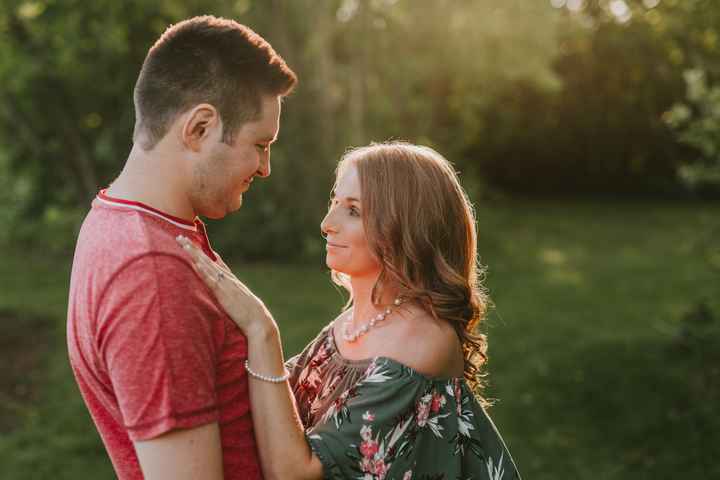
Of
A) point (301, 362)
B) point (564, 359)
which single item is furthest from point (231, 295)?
point (564, 359)

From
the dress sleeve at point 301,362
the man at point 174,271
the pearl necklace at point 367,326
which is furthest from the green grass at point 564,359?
the man at point 174,271

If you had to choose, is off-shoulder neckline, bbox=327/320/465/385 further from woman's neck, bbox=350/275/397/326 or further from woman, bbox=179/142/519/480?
woman's neck, bbox=350/275/397/326

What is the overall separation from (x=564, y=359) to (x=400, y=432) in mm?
5480

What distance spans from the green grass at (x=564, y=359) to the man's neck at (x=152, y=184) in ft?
13.7

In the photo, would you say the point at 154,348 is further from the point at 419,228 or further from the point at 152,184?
the point at 419,228

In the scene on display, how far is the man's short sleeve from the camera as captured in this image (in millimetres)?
1621

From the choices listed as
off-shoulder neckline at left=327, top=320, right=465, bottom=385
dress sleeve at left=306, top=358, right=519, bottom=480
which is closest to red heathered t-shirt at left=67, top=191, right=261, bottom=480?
dress sleeve at left=306, top=358, right=519, bottom=480

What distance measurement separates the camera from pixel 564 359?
24.2ft

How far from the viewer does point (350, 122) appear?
12648 mm

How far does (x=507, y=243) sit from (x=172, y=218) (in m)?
12.7

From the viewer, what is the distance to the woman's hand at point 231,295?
1816 mm

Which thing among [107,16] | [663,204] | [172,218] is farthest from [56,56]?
[663,204]

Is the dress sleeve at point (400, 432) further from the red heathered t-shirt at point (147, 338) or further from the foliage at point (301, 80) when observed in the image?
the foliage at point (301, 80)

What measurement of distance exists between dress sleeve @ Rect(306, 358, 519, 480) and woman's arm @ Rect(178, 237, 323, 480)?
0.60 ft
